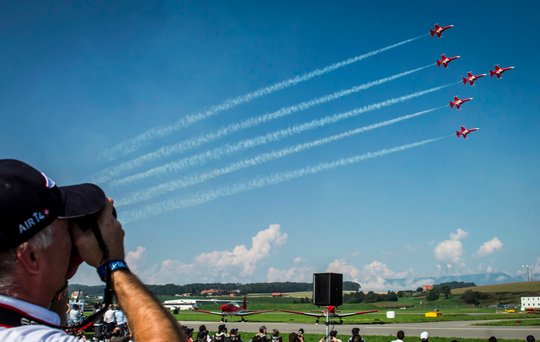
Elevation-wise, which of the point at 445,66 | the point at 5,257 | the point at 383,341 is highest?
the point at 445,66

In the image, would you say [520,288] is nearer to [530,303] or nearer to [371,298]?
[371,298]

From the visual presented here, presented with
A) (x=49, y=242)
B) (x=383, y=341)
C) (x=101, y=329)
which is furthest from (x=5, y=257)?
(x=383, y=341)

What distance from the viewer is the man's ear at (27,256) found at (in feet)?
5.52

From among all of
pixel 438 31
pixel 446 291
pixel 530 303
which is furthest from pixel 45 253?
pixel 446 291

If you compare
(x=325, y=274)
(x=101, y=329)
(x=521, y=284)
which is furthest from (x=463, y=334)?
(x=521, y=284)

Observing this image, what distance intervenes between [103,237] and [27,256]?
28 cm

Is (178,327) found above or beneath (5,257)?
beneath

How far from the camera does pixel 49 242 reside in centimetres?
172

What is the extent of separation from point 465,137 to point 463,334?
→ 30.5 metres

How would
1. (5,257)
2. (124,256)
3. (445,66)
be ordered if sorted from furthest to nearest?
(445,66) → (124,256) → (5,257)

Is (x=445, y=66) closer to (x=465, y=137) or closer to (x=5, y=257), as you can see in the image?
(x=465, y=137)

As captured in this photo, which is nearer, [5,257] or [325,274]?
[5,257]

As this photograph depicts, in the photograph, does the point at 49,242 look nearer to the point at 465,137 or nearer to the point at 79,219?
the point at 79,219

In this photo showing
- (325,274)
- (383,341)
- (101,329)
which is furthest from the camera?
(383,341)
